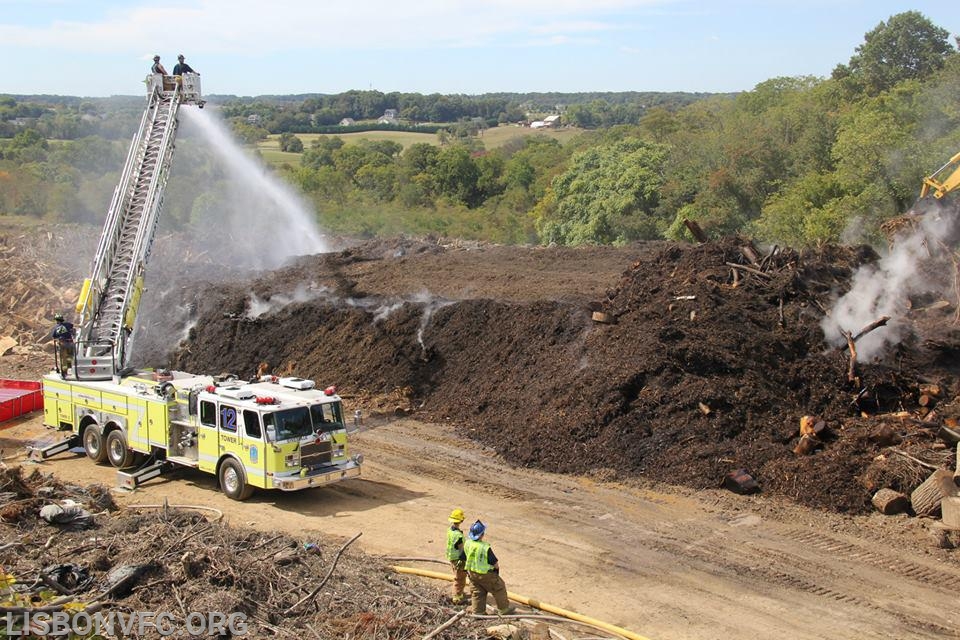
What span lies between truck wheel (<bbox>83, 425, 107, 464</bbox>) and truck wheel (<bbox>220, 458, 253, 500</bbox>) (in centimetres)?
391

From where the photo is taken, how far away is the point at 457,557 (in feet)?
40.4

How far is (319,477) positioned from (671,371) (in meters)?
8.03

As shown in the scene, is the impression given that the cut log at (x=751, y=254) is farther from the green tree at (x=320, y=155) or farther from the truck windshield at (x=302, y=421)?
the green tree at (x=320, y=155)

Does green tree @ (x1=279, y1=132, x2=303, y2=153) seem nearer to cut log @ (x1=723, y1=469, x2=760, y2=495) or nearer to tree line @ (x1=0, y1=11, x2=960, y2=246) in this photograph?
tree line @ (x1=0, y1=11, x2=960, y2=246)

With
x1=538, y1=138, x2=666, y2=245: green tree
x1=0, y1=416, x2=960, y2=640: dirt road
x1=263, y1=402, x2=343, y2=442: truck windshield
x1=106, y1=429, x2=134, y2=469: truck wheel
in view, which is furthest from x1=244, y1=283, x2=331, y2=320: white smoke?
x1=538, y1=138, x2=666, y2=245: green tree

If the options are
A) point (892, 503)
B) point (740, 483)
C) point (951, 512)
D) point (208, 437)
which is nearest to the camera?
point (951, 512)

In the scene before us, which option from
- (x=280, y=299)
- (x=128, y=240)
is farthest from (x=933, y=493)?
(x=280, y=299)

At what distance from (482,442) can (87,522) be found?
9227 millimetres

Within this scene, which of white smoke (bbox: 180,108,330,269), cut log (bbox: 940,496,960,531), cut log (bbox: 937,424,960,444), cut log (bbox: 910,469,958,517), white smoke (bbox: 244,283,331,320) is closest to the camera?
cut log (bbox: 940,496,960,531)

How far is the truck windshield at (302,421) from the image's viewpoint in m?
16.7

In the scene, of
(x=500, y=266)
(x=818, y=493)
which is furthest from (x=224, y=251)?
(x=818, y=493)

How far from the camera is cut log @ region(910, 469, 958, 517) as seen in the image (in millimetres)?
15483

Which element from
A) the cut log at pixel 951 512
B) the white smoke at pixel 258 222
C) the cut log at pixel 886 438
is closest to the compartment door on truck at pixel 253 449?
the cut log at pixel 886 438

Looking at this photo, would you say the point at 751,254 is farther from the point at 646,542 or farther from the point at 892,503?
the point at 646,542
